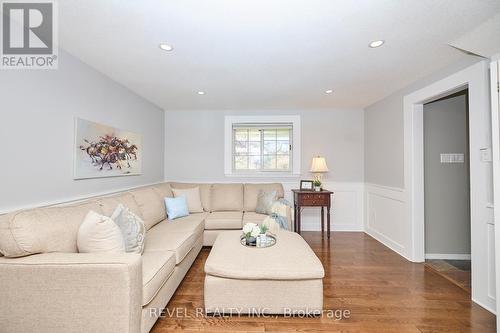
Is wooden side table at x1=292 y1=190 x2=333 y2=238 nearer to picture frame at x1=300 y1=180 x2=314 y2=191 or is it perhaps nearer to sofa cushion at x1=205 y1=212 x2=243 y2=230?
picture frame at x1=300 y1=180 x2=314 y2=191

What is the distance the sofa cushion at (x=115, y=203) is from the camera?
2.11 m

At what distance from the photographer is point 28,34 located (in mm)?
1787

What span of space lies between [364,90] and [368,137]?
3.76ft

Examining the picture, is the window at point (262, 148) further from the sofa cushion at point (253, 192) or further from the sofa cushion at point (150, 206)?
the sofa cushion at point (150, 206)

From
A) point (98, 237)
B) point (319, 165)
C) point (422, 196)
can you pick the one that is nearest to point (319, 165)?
point (319, 165)

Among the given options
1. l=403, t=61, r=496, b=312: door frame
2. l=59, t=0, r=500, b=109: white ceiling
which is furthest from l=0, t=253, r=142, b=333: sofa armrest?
l=403, t=61, r=496, b=312: door frame

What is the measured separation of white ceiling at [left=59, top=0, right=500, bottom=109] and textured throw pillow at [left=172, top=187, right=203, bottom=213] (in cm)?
159

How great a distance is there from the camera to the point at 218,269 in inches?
70.1

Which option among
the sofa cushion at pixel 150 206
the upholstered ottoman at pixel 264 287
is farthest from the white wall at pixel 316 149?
the upholstered ottoman at pixel 264 287

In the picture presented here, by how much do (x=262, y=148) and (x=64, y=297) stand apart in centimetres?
350

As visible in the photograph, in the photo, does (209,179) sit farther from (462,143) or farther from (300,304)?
(462,143)

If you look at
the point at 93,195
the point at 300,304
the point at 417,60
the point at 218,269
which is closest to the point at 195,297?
the point at 218,269

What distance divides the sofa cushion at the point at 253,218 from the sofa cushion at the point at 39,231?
2047 mm

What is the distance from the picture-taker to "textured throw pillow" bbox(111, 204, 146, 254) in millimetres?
1821
